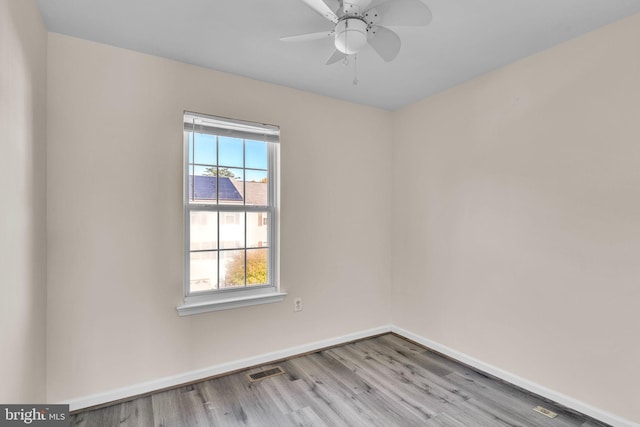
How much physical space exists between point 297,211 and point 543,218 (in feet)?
6.33

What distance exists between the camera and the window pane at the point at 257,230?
282 cm

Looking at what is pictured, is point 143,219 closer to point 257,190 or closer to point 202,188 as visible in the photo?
point 202,188

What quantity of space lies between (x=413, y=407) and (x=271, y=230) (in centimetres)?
175

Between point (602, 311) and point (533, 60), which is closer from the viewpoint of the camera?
point (602, 311)

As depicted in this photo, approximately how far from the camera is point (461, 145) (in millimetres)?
2852

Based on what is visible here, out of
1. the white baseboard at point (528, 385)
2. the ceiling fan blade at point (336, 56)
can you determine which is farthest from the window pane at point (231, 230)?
the white baseboard at point (528, 385)

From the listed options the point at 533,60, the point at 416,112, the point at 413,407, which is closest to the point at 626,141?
the point at 533,60

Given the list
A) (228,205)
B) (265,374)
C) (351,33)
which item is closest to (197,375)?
(265,374)

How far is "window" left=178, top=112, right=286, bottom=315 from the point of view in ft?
8.33

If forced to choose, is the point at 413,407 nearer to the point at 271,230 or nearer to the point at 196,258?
the point at 271,230

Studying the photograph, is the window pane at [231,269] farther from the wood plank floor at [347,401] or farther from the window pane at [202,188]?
the wood plank floor at [347,401]

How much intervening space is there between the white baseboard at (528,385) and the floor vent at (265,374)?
1434 mm

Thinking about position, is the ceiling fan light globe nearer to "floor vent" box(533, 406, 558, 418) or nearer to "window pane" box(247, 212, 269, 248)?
"window pane" box(247, 212, 269, 248)

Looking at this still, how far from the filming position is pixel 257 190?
2.85 m
